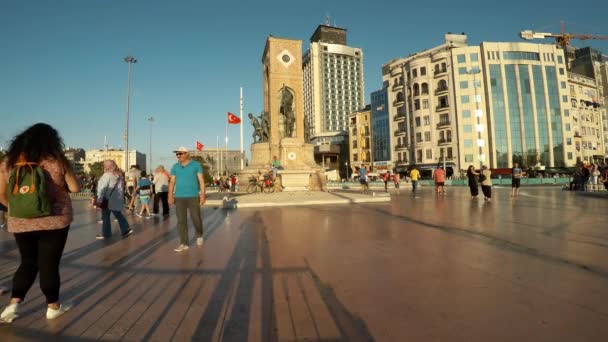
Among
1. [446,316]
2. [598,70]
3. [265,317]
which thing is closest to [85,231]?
[265,317]

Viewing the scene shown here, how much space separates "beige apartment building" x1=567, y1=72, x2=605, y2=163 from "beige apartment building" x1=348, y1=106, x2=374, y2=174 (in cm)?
3665

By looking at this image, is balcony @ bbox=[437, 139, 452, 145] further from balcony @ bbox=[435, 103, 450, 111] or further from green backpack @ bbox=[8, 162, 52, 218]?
green backpack @ bbox=[8, 162, 52, 218]

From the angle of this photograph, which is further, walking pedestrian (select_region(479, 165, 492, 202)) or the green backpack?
walking pedestrian (select_region(479, 165, 492, 202))

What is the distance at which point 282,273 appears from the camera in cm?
363

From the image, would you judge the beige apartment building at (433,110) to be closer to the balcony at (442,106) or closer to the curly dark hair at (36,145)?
the balcony at (442,106)

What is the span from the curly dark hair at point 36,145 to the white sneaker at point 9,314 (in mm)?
1174

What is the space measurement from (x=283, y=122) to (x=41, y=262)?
2214cm

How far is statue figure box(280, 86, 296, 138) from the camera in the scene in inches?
954

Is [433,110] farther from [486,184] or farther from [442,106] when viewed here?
[486,184]

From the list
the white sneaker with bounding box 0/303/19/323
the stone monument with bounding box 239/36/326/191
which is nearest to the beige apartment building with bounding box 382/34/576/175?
the stone monument with bounding box 239/36/326/191

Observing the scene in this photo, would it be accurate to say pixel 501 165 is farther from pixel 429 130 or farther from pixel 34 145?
pixel 34 145

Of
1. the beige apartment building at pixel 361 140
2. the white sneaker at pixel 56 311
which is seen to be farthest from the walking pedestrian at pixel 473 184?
the beige apartment building at pixel 361 140

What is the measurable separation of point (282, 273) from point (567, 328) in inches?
97.6

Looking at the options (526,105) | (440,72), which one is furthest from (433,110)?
(526,105)
